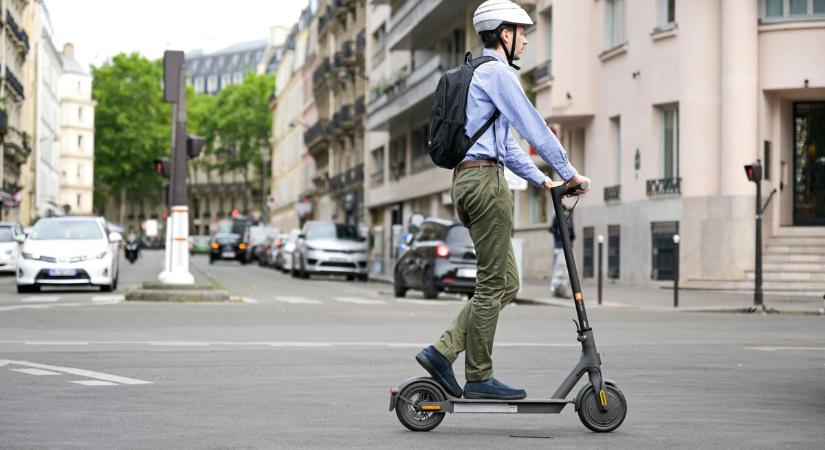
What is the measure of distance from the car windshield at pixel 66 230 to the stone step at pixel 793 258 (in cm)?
1348

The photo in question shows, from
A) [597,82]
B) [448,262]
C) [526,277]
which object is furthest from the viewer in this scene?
[526,277]

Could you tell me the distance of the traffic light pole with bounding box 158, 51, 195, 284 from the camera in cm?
2516

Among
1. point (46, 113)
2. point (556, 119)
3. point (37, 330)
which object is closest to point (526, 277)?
point (556, 119)

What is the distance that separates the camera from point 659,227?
1319 inches

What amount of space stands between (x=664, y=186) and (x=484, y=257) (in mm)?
26611

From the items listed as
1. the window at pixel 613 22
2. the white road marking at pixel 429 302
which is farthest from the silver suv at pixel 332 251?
the white road marking at pixel 429 302

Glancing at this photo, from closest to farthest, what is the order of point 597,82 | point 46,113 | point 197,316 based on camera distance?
point 197,316, point 597,82, point 46,113

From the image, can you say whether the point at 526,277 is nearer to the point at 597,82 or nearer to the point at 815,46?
the point at 597,82

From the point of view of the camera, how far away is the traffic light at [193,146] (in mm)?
25016

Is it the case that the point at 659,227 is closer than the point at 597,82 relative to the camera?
Yes

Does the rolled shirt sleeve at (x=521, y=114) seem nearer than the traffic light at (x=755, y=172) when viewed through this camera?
Yes

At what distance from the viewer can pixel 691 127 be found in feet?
106

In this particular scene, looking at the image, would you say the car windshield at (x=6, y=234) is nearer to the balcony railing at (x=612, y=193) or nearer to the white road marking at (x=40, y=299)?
the balcony railing at (x=612, y=193)

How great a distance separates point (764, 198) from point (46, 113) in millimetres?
80312
